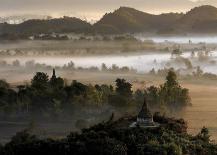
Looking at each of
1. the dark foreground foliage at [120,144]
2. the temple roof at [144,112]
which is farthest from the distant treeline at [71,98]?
the dark foreground foliage at [120,144]

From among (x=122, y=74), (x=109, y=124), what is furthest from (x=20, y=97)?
(x=122, y=74)

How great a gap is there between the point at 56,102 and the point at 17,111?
5679 millimetres

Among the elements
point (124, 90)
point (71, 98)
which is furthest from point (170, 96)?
point (71, 98)

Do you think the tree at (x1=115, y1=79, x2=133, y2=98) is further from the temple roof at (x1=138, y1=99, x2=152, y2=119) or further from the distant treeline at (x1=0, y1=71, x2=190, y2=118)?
the temple roof at (x1=138, y1=99, x2=152, y2=119)

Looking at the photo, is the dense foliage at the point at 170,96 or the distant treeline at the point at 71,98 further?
the dense foliage at the point at 170,96

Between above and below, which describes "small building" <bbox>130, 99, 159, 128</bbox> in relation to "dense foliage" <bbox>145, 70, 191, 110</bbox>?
above

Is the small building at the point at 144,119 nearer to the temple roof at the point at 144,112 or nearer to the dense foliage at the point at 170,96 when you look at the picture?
the temple roof at the point at 144,112

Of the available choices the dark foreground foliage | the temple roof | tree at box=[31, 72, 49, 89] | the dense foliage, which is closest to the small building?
the temple roof

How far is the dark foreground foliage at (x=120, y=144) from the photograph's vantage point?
5612 cm

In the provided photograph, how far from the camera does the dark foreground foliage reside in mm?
56125

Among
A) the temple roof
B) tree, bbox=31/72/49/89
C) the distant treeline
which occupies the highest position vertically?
the temple roof

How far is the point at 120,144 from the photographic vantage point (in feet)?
185

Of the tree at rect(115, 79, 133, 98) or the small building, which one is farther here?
the tree at rect(115, 79, 133, 98)

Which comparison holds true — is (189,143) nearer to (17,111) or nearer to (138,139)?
(138,139)
